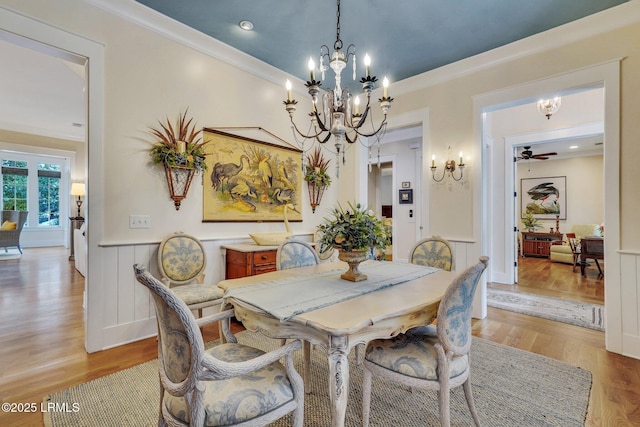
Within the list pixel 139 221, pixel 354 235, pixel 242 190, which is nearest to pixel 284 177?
pixel 242 190

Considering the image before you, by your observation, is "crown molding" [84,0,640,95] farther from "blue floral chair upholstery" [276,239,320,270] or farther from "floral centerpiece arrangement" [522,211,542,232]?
"floral centerpiece arrangement" [522,211,542,232]

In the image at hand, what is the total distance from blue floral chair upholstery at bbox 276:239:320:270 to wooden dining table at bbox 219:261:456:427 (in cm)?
58

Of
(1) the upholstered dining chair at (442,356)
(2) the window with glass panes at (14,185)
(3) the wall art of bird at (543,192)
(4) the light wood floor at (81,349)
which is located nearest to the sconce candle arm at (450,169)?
(4) the light wood floor at (81,349)

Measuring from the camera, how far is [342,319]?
1.27m

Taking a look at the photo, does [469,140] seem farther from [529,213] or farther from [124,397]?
[529,213]

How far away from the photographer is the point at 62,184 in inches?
360

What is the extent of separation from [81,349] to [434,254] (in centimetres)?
323

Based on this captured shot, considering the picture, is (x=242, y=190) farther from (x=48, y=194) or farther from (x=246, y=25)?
(x=48, y=194)

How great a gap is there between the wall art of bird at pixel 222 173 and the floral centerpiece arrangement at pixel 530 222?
855 centimetres

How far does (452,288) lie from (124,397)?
2.13 metres

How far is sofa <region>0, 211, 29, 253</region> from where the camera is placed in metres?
7.05

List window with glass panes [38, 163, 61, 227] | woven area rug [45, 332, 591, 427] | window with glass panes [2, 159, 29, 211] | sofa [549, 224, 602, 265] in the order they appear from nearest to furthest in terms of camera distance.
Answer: woven area rug [45, 332, 591, 427]
sofa [549, 224, 602, 265]
window with glass panes [2, 159, 29, 211]
window with glass panes [38, 163, 61, 227]

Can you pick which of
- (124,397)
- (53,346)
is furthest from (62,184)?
(124,397)

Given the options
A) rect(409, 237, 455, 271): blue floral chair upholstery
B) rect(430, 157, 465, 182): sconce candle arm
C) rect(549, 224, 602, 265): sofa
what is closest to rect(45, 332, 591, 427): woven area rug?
rect(409, 237, 455, 271): blue floral chair upholstery
